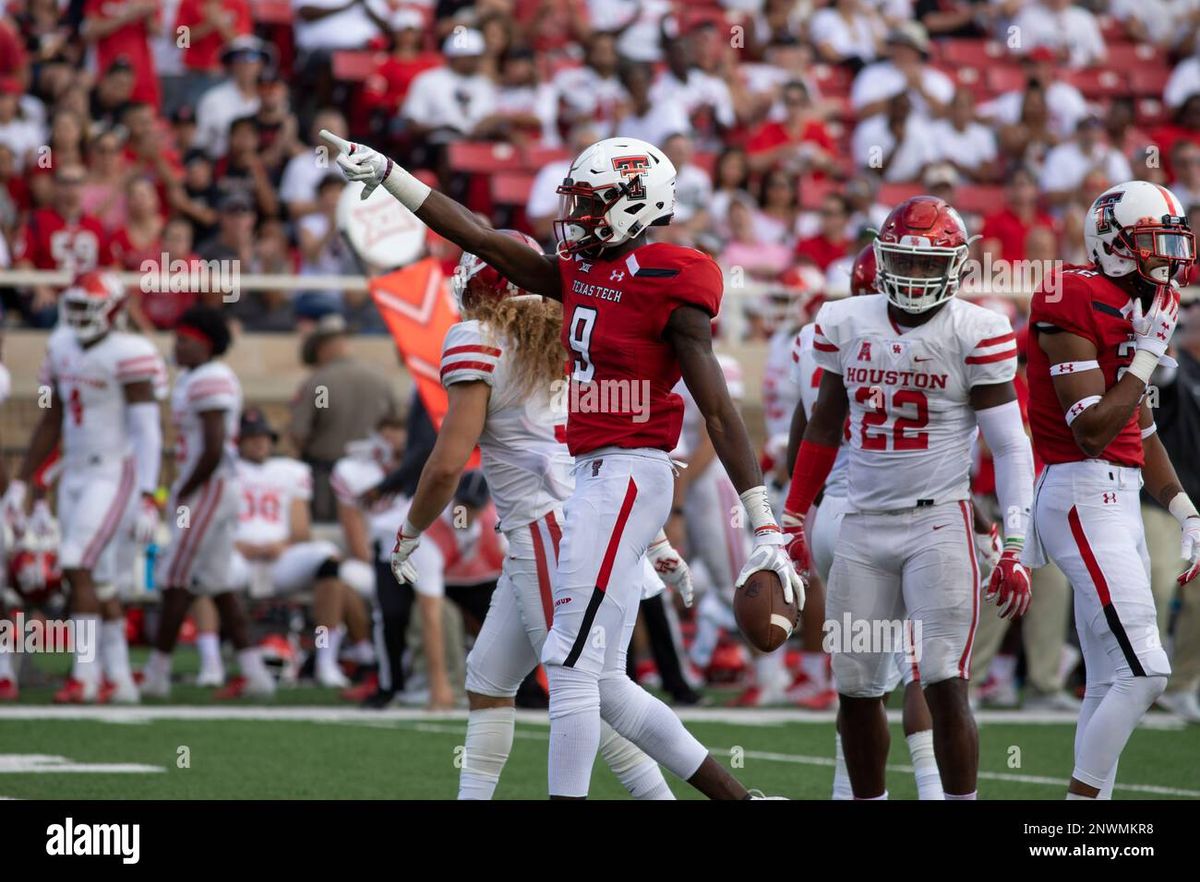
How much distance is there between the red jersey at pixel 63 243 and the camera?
43.5ft

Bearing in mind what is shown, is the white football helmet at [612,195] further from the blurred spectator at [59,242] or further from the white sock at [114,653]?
the blurred spectator at [59,242]

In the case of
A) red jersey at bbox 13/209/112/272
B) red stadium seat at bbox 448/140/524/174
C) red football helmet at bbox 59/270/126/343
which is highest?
red stadium seat at bbox 448/140/524/174

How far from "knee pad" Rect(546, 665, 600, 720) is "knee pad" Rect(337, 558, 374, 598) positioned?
6.29 meters

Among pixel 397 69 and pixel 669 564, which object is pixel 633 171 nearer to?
pixel 669 564

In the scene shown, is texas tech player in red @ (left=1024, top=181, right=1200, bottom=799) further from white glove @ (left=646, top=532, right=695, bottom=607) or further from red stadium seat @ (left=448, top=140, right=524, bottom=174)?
red stadium seat @ (left=448, top=140, right=524, bottom=174)

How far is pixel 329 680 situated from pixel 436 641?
5.07ft

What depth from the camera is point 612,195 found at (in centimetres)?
542

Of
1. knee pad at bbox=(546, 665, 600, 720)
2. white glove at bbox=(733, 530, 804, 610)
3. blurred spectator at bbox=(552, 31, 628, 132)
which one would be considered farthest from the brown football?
blurred spectator at bbox=(552, 31, 628, 132)

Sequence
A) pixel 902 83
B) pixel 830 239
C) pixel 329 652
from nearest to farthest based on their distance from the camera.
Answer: pixel 329 652 < pixel 830 239 < pixel 902 83

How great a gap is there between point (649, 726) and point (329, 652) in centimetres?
630

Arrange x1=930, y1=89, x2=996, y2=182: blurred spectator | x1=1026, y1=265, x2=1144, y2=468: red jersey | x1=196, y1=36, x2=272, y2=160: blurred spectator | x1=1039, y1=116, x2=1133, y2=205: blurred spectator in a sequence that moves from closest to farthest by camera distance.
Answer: x1=1026, y1=265, x2=1144, y2=468: red jersey, x1=196, y1=36, x2=272, y2=160: blurred spectator, x1=1039, y1=116, x2=1133, y2=205: blurred spectator, x1=930, y1=89, x2=996, y2=182: blurred spectator

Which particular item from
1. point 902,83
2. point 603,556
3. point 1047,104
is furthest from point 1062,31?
point 603,556

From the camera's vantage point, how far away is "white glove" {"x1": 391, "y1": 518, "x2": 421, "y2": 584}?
5945 mm

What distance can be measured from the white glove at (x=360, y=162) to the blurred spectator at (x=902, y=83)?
11.9 metres
